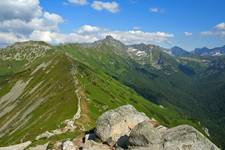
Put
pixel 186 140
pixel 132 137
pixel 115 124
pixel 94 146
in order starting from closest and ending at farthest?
pixel 186 140 < pixel 132 137 < pixel 94 146 < pixel 115 124

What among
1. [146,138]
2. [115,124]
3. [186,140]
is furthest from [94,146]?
[186,140]

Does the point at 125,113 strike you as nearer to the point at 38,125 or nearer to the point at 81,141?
the point at 81,141

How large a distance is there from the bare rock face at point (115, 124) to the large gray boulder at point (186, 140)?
347 inches

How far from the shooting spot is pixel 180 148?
159 feet

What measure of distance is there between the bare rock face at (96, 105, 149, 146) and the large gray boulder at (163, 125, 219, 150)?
28.9ft

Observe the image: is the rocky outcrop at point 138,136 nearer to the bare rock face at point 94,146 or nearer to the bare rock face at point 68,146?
the bare rock face at point 94,146

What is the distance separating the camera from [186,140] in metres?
48.9

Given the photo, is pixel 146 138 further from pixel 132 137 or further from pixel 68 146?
pixel 68 146

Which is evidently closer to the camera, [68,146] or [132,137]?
[132,137]

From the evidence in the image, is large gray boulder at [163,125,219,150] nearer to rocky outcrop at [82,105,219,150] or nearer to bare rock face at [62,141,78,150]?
rocky outcrop at [82,105,219,150]

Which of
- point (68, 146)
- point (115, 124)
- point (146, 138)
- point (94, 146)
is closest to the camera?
point (146, 138)

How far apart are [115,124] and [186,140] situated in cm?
1400

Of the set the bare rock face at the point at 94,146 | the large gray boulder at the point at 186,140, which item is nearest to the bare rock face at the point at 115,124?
the bare rock face at the point at 94,146

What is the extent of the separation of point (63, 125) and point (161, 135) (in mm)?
63877
